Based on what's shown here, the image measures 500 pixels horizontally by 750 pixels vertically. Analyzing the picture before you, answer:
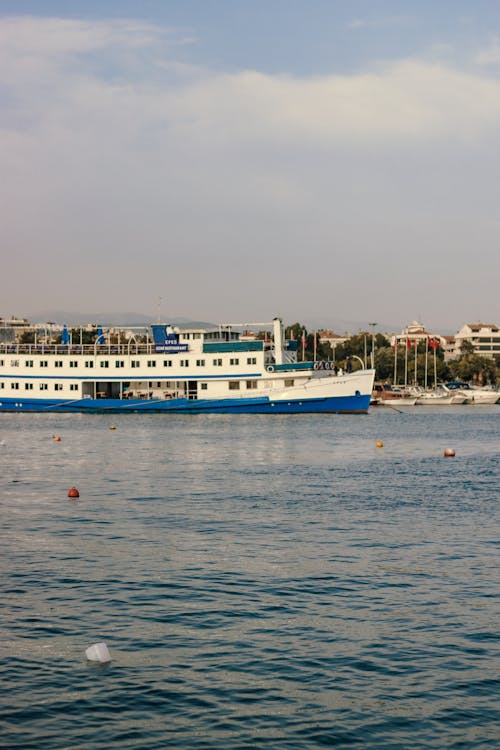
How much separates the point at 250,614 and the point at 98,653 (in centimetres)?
415

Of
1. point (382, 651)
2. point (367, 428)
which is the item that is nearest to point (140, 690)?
point (382, 651)

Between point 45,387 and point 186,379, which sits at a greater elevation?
point 186,379

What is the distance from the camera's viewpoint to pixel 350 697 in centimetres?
1525

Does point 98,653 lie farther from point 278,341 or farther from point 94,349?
point 94,349

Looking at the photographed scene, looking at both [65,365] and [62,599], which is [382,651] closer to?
[62,599]

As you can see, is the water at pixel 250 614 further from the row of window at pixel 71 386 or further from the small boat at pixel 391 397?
→ the small boat at pixel 391 397

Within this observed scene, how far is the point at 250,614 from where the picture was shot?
1989 cm

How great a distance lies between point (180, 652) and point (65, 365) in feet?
325

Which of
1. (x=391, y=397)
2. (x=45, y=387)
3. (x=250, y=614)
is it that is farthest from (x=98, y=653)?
Result: (x=391, y=397)

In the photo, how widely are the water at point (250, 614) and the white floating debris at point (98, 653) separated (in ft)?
0.56

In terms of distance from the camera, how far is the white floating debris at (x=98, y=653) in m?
16.7

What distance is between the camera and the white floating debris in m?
16.7

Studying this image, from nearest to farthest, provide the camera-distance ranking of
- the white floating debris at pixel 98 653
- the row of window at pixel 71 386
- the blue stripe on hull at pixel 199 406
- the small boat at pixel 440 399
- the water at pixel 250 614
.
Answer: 1. the water at pixel 250 614
2. the white floating debris at pixel 98 653
3. the blue stripe on hull at pixel 199 406
4. the row of window at pixel 71 386
5. the small boat at pixel 440 399

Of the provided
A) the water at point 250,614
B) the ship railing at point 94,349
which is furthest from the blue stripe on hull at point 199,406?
the water at point 250,614
